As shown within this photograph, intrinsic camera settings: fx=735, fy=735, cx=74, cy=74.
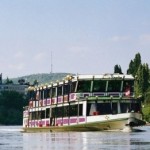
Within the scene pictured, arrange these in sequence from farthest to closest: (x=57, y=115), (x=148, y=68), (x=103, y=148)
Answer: (x=148, y=68) → (x=57, y=115) → (x=103, y=148)

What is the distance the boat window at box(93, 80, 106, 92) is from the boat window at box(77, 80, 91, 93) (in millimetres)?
579

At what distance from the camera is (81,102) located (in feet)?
229

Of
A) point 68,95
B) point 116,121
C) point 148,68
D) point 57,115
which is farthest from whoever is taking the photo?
point 148,68

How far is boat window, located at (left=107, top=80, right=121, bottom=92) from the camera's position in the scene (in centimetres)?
6986

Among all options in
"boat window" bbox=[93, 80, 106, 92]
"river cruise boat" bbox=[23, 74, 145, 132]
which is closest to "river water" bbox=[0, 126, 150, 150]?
"river cruise boat" bbox=[23, 74, 145, 132]

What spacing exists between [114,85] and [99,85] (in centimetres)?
156

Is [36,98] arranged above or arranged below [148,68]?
below

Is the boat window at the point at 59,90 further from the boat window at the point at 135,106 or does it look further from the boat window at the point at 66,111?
the boat window at the point at 135,106

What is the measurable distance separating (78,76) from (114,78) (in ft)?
11.3

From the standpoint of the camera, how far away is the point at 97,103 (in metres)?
68.4

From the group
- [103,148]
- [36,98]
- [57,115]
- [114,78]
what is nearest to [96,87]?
[114,78]

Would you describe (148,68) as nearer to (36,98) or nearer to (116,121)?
(36,98)

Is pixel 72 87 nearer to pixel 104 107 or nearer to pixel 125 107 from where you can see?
pixel 104 107

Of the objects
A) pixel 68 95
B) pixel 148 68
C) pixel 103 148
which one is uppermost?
pixel 148 68
